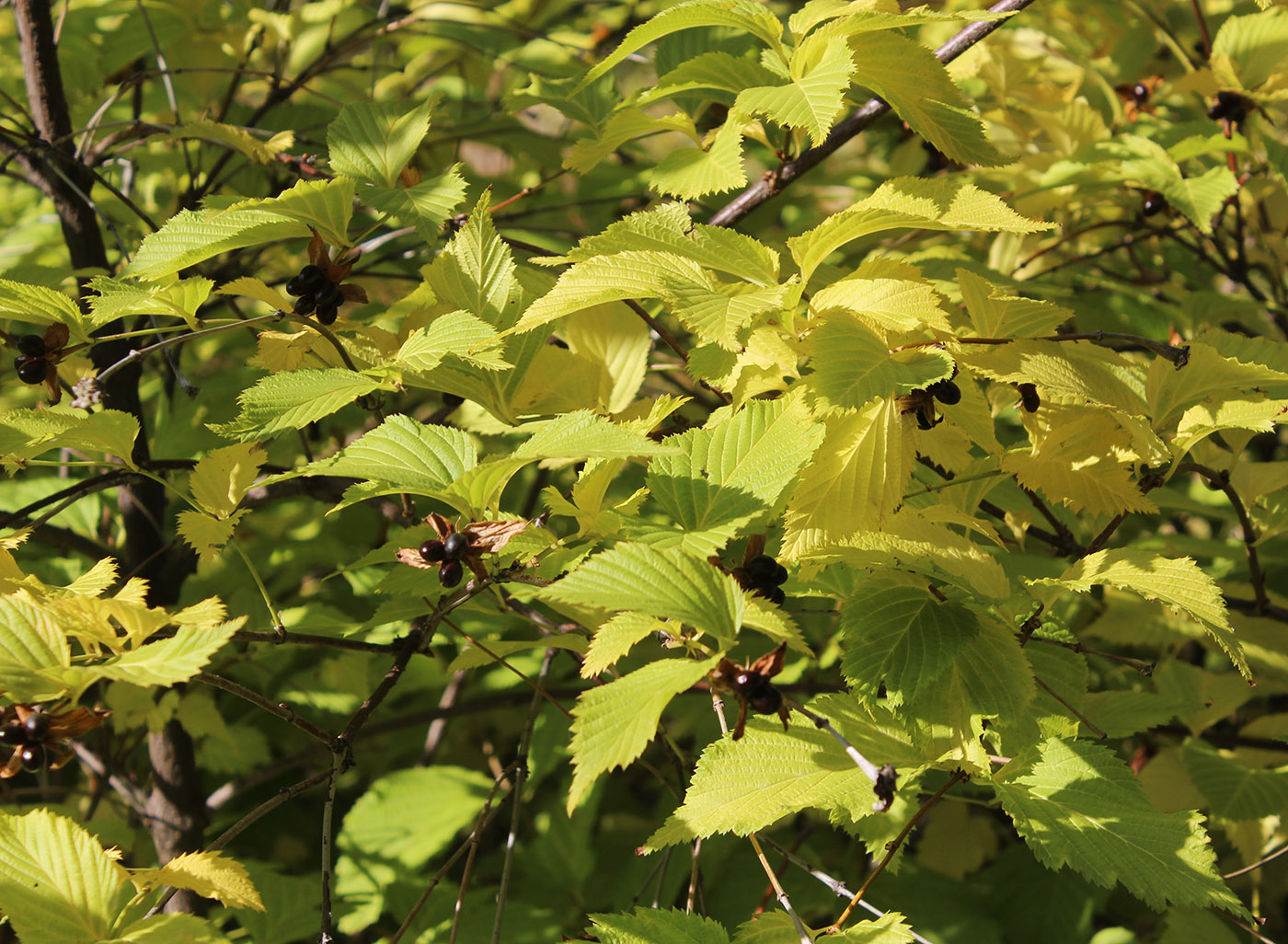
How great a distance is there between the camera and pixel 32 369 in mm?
1136

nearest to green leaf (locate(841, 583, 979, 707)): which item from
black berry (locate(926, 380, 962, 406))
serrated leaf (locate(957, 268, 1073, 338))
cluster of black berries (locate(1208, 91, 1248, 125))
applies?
black berry (locate(926, 380, 962, 406))

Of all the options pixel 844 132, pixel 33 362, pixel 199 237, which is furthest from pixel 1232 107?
pixel 33 362

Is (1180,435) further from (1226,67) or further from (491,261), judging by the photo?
(1226,67)

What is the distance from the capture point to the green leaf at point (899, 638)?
926 millimetres

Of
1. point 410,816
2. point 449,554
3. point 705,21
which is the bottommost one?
point 410,816

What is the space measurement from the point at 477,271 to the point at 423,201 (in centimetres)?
11

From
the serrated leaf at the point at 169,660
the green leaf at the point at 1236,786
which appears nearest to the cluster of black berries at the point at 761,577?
the serrated leaf at the point at 169,660

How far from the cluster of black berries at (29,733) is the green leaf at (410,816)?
912mm

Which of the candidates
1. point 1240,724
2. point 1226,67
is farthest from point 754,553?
point 1240,724

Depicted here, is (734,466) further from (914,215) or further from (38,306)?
(38,306)

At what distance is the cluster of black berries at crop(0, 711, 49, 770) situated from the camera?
0.86 metres

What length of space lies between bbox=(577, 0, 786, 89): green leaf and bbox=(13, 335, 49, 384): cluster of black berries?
2.38 ft

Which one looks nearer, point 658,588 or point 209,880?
point 658,588

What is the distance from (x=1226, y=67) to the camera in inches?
66.6
